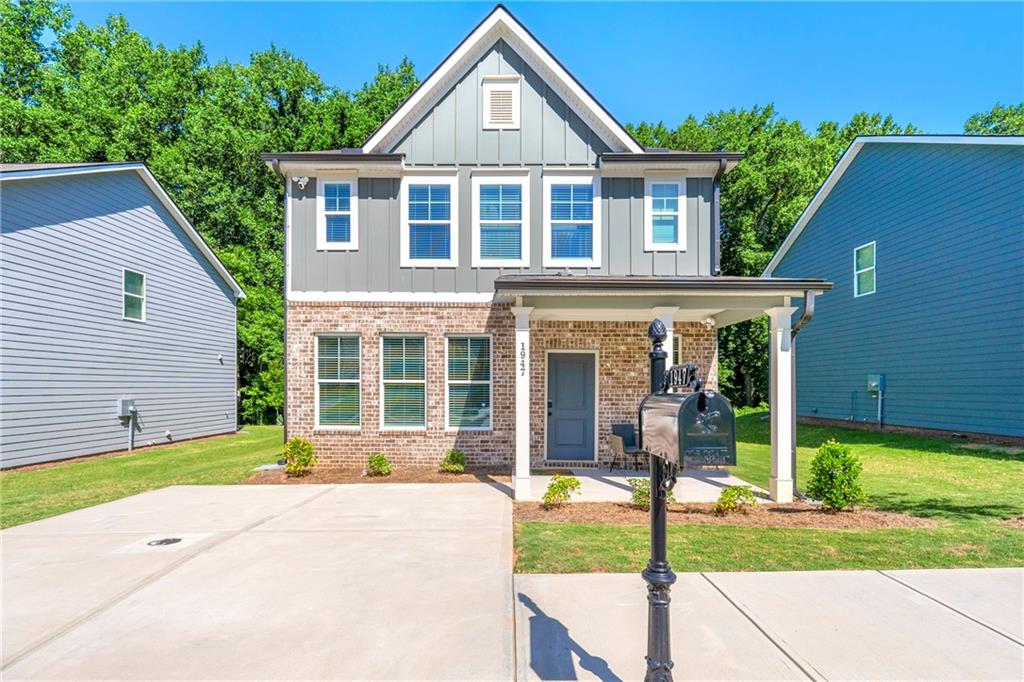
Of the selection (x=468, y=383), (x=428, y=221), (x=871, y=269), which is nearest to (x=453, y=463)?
(x=468, y=383)

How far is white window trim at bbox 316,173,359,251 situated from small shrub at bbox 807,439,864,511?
894cm

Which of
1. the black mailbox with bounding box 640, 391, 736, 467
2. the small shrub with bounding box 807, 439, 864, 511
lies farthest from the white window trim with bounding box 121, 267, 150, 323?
the small shrub with bounding box 807, 439, 864, 511

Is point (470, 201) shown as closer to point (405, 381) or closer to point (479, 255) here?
point (479, 255)

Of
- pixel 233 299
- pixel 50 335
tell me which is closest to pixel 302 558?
pixel 50 335

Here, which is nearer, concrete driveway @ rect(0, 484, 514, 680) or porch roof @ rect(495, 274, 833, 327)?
concrete driveway @ rect(0, 484, 514, 680)

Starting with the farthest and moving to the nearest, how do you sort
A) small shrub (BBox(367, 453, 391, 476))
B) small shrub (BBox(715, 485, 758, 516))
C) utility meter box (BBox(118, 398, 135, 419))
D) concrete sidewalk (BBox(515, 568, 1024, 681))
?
utility meter box (BBox(118, 398, 135, 419)) < small shrub (BBox(367, 453, 391, 476)) < small shrub (BBox(715, 485, 758, 516)) < concrete sidewalk (BBox(515, 568, 1024, 681))

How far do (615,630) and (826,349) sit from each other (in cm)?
1799

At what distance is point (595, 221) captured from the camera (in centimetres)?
1044

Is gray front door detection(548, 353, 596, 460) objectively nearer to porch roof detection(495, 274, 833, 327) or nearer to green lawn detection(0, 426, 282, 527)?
porch roof detection(495, 274, 833, 327)

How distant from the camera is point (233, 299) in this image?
1827 centimetres

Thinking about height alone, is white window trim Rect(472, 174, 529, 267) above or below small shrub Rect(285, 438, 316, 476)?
above

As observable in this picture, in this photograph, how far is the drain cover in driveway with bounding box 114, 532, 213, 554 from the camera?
5402 mm

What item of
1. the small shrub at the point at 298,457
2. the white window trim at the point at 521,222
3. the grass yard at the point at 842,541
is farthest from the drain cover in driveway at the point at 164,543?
the white window trim at the point at 521,222

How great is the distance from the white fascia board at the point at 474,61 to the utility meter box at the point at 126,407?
9.29 m
